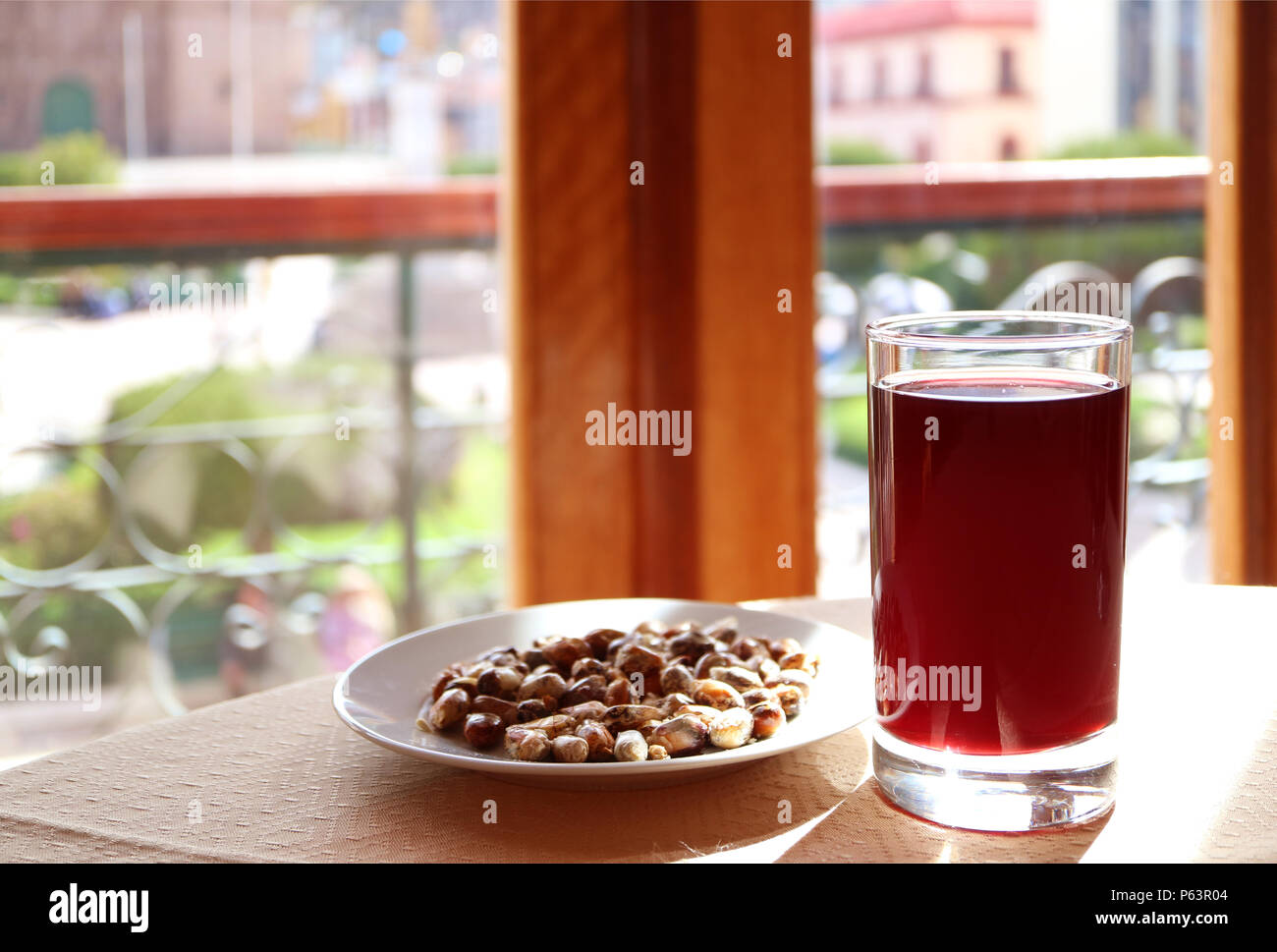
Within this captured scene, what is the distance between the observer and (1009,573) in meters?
0.67

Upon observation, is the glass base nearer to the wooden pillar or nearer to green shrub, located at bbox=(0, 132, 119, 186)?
the wooden pillar

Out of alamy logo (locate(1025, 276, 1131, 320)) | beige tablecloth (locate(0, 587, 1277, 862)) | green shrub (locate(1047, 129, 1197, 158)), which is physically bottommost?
beige tablecloth (locate(0, 587, 1277, 862))

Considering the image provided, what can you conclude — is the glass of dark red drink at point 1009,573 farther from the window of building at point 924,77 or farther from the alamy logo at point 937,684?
the window of building at point 924,77

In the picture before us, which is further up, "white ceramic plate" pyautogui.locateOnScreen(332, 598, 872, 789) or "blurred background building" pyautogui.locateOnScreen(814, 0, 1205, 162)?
"blurred background building" pyautogui.locateOnScreen(814, 0, 1205, 162)

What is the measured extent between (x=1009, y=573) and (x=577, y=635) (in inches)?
14.2

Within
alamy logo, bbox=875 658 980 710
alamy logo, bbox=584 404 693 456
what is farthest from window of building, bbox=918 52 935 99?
alamy logo, bbox=875 658 980 710

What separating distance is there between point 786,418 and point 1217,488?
2.83 ft

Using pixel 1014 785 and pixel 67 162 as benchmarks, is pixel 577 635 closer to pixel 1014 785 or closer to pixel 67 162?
pixel 1014 785

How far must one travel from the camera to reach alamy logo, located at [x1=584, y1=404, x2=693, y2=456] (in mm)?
2137

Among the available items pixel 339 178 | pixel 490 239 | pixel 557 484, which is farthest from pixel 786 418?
pixel 339 178

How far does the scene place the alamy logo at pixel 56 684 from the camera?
2.05 meters

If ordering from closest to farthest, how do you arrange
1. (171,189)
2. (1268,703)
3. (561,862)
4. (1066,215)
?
(561,862) → (1268,703) → (171,189) → (1066,215)

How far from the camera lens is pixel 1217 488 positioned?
8.11 ft
